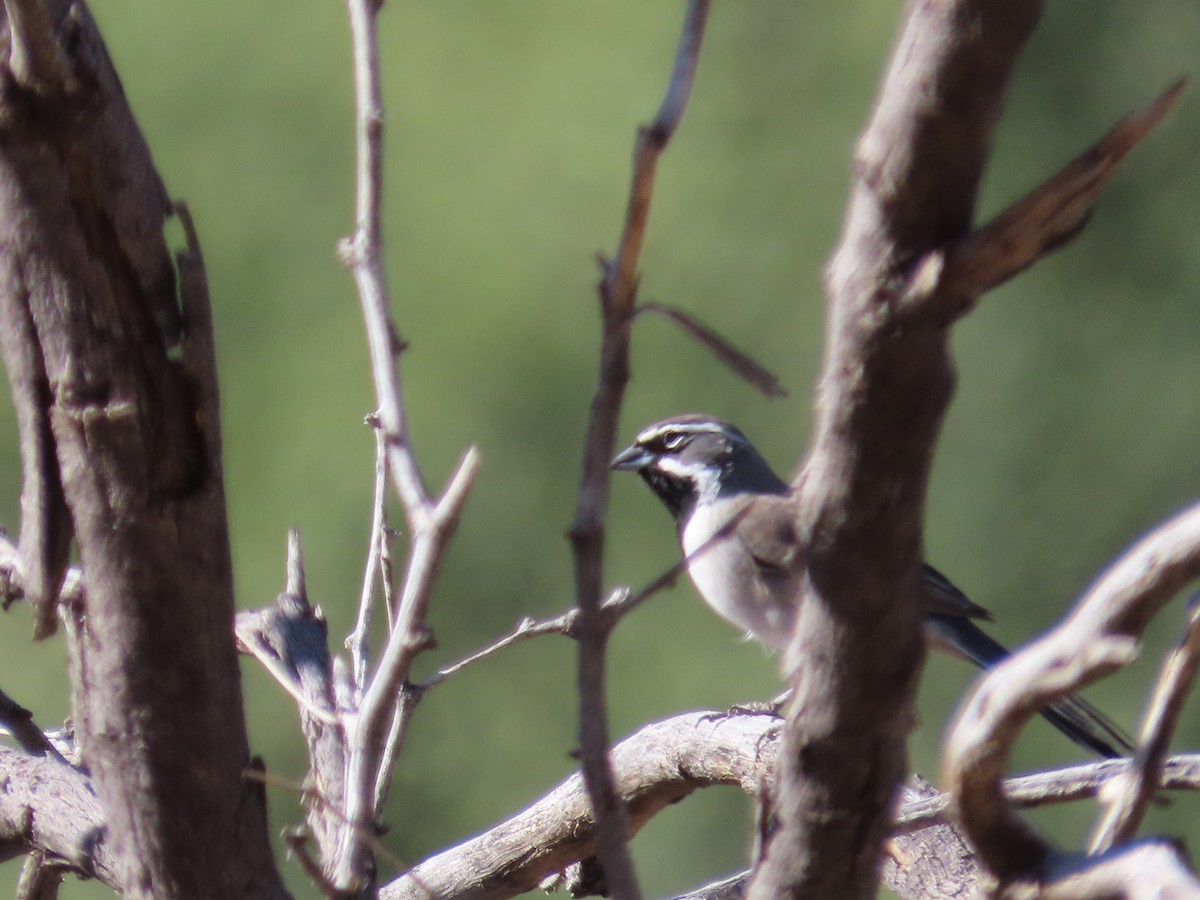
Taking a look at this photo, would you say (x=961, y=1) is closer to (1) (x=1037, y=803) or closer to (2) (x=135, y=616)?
(2) (x=135, y=616)

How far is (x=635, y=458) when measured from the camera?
552 cm

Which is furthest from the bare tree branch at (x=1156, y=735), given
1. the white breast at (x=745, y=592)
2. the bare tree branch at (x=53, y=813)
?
the white breast at (x=745, y=592)

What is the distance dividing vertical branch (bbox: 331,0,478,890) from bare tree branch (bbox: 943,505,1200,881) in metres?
0.54

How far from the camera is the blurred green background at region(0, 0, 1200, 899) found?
26.8ft

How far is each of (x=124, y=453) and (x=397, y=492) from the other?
15.5 inches

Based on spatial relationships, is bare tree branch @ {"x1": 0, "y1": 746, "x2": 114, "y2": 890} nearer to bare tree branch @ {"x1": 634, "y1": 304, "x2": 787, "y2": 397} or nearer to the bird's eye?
bare tree branch @ {"x1": 634, "y1": 304, "x2": 787, "y2": 397}

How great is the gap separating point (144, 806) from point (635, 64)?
791 cm

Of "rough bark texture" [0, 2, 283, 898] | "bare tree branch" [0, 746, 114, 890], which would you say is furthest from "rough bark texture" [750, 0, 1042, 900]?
"bare tree branch" [0, 746, 114, 890]

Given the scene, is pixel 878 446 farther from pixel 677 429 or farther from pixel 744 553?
pixel 677 429

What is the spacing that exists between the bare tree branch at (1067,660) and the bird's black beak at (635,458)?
13.0 feet

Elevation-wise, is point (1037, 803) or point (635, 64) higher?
point (635, 64)

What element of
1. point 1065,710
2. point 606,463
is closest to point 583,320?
point 1065,710

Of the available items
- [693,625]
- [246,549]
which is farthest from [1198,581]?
[246,549]

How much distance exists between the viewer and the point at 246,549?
340 inches
